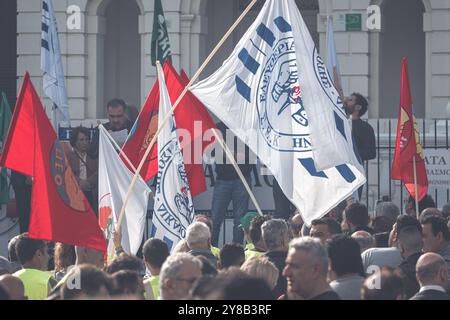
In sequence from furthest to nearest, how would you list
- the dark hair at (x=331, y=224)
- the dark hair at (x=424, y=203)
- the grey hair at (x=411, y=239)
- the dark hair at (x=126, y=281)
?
the dark hair at (x=424, y=203) < the dark hair at (x=331, y=224) < the grey hair at (x=411, y=239) < the dark hair at (x=126, y=281)

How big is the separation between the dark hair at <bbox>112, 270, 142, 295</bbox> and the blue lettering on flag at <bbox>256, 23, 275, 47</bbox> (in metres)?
4.75

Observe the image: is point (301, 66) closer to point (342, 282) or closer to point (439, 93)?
point (342, 282)

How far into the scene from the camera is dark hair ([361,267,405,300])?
24.9 ft

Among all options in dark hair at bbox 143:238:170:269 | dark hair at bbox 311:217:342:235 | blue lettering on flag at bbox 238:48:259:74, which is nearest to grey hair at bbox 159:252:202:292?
dark hair at bbox 143:238:170:269

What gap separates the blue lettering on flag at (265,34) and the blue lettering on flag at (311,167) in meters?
1.12

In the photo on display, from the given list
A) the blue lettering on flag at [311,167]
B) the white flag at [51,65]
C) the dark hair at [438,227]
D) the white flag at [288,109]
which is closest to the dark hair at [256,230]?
the white flag at [288,109]

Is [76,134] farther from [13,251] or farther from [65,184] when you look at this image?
[65,184]

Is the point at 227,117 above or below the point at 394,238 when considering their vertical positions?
above

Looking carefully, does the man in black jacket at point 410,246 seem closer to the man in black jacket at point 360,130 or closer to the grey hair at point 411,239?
the grey hair at point 411,239

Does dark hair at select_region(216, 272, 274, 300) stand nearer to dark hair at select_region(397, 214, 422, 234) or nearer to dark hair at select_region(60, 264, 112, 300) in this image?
dark hair at select_region(60, 264, 112, 300)

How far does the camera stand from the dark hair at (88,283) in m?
7.27

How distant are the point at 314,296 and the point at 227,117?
15.7ft
